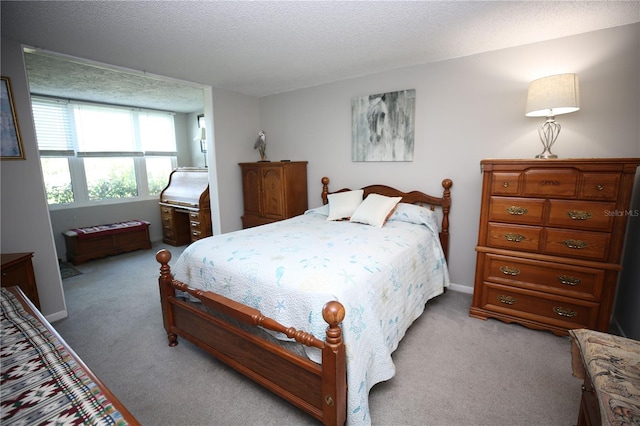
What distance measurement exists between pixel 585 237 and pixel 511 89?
139cm

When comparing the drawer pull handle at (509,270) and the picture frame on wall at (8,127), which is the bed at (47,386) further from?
the drawer pull handle at (509,270)

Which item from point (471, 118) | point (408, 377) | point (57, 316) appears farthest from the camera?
point (471, 118)

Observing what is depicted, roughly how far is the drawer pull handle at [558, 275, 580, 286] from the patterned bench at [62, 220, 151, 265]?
525cm

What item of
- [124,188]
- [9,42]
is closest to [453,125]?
[9,42]

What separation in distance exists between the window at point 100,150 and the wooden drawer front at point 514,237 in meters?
5.36

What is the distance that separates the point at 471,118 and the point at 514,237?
3.98ft

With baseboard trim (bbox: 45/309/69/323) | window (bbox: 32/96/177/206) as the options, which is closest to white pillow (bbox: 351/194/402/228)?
baseboard trim (bbox: 45/309/69/323)

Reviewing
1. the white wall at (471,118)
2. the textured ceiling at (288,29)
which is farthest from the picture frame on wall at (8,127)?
the white wall at (471,118)

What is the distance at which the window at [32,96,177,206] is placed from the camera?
4.22 m

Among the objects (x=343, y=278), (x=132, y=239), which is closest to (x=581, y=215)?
(x=343, y=278)

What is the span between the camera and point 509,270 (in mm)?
2367

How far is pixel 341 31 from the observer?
2.23 m

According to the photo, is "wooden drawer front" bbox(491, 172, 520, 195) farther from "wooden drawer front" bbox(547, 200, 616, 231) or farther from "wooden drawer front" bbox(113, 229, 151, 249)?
"wooden drawer front" bbox(113, 229, 151, 249)

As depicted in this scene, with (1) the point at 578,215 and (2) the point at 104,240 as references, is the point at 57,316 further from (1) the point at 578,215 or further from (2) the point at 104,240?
(1) the point at 578,215
